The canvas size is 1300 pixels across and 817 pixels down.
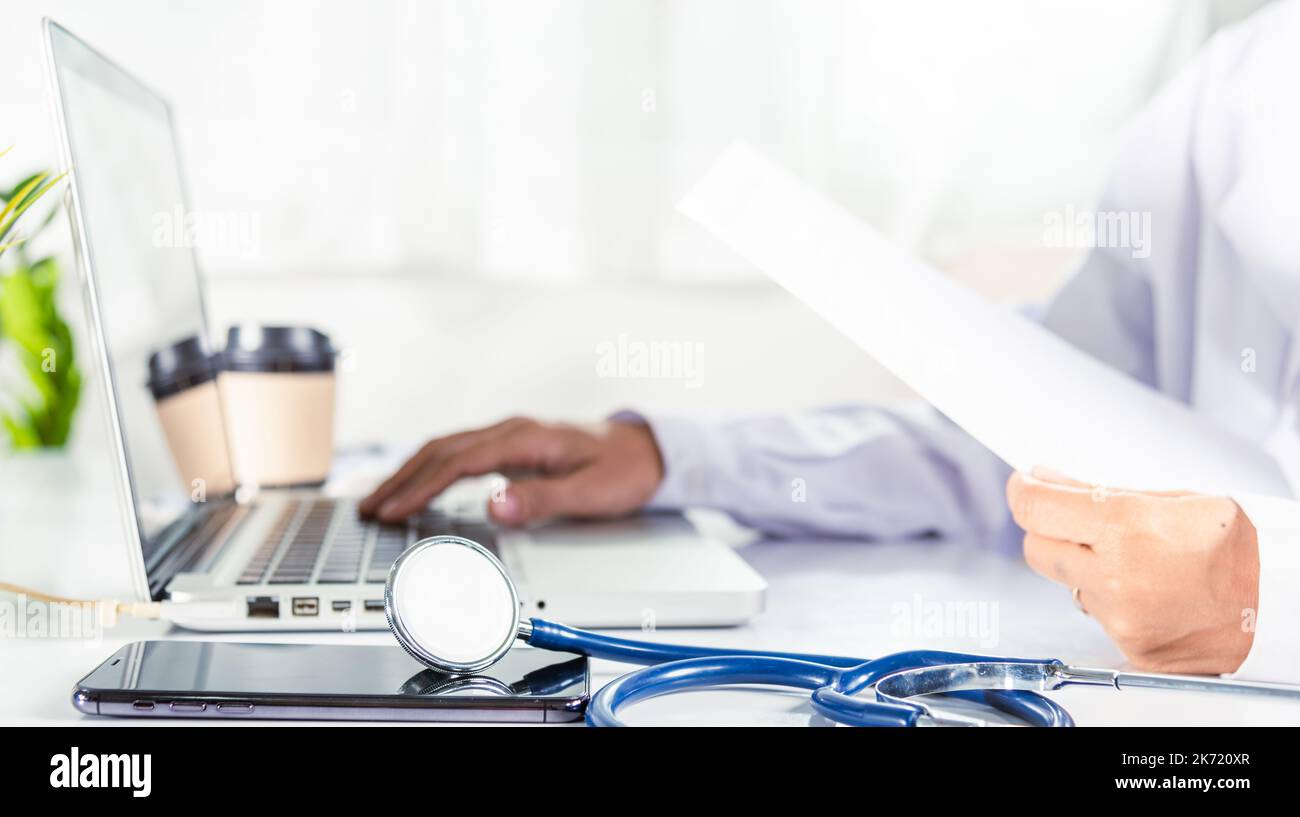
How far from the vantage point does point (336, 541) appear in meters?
0.66

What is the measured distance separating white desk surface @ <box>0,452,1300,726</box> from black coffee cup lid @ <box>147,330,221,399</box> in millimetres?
120

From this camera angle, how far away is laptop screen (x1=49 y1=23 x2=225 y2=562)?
21.6 inches

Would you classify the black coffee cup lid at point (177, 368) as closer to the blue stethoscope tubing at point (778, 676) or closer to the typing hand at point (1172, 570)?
the blue stethoscope tubing at point (778, 676)

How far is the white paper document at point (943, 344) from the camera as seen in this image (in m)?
0.46

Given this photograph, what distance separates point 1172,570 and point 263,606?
0.40 metres

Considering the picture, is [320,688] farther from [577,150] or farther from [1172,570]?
[577,150]

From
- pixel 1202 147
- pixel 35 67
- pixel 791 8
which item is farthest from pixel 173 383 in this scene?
pixel 791 8

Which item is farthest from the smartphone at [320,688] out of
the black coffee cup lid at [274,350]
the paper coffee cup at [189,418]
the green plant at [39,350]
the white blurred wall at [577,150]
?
the white blurred wall at [577,150]

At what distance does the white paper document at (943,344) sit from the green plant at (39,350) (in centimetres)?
108

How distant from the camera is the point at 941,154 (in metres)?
1.85

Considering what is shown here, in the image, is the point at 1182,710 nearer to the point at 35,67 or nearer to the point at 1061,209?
the point at 1061,209

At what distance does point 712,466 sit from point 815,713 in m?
0.42

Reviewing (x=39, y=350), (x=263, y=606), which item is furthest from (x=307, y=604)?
(x=39, y=350)

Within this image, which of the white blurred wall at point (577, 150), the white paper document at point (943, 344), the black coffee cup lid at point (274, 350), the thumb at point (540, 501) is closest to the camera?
the white paper document at point (943, 344)
